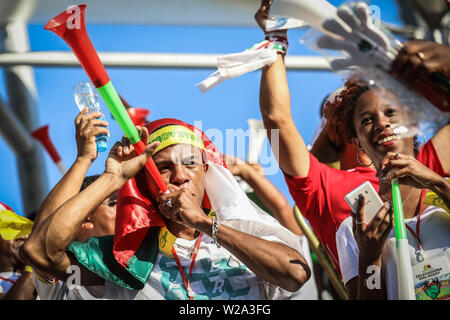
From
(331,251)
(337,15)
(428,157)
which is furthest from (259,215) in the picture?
(337,15)

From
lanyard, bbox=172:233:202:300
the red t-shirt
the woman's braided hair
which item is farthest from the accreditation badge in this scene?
lanyard, bbox=172:233:202:300

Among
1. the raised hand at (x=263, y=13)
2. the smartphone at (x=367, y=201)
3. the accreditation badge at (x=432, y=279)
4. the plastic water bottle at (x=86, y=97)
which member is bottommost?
the accreditation badge at (x=432, y=279)

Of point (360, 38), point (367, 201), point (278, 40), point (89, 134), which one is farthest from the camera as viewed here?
point (278, 40)

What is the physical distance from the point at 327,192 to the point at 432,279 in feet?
1.91

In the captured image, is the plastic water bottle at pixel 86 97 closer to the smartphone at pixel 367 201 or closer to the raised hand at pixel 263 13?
the raised hand at pixel 263 13

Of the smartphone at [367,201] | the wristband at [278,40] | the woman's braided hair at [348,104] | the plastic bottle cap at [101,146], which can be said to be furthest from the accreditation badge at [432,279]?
the plastic bottle cap at [101,146]

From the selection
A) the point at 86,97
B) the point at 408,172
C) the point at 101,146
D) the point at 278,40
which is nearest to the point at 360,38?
the point at 408,172

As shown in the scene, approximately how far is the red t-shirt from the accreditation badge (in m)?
0.42

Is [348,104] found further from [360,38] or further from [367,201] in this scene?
[360,38]

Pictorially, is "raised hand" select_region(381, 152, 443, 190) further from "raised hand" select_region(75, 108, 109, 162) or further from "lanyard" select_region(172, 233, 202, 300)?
"raised hand" select_region(75, 108, 109, 162)

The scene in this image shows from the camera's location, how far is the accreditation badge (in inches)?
81.8

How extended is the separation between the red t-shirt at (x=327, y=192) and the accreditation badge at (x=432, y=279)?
1.37 feet

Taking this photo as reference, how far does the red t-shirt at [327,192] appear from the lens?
2457mm

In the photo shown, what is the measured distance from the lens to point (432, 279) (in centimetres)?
210
